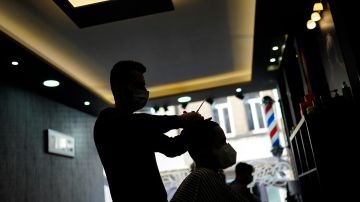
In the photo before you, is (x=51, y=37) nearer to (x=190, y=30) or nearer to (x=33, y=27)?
(x=33, y=27)

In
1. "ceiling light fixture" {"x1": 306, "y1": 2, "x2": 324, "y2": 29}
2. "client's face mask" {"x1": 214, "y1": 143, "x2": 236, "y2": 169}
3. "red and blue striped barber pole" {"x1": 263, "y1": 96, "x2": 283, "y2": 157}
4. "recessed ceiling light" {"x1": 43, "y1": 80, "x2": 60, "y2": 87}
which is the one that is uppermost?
"recessed ceiling light" {"x1": 43, "y1": 80, "x2": 60, "y2": 87}

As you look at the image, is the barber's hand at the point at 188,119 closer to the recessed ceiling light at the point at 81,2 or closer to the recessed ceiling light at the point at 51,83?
the recessed ceiling light at the point at 81,2

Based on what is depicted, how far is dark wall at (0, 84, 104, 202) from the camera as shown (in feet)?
13.4

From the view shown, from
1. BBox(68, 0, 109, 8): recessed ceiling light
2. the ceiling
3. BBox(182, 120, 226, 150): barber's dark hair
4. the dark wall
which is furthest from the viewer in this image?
the dark wall

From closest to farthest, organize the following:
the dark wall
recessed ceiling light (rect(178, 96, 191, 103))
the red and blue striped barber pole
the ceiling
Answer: the ceiling → the dark wall → recessed ceiling light (rect(178, 96, 191, 103)) → the red and blue striped barber pole

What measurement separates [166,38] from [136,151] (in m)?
3.07

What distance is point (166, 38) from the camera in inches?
169

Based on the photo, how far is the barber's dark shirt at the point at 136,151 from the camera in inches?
51.8

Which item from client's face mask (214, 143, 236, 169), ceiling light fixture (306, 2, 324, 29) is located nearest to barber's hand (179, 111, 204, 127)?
client's face mask (214, 143, 236, 169)

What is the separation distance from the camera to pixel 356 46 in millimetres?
2436

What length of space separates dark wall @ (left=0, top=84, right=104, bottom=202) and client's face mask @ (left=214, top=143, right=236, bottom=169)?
315 cm

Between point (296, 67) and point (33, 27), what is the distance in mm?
3059

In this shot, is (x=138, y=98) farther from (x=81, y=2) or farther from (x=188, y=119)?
(x=81, y=2)

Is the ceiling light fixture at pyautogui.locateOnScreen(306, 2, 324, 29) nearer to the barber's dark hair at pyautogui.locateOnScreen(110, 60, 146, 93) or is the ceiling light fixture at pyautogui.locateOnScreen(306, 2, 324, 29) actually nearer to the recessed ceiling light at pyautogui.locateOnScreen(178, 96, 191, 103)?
the barber's dark hair at pyautogui.locateOnScreen(110, 60, 146, 93)
